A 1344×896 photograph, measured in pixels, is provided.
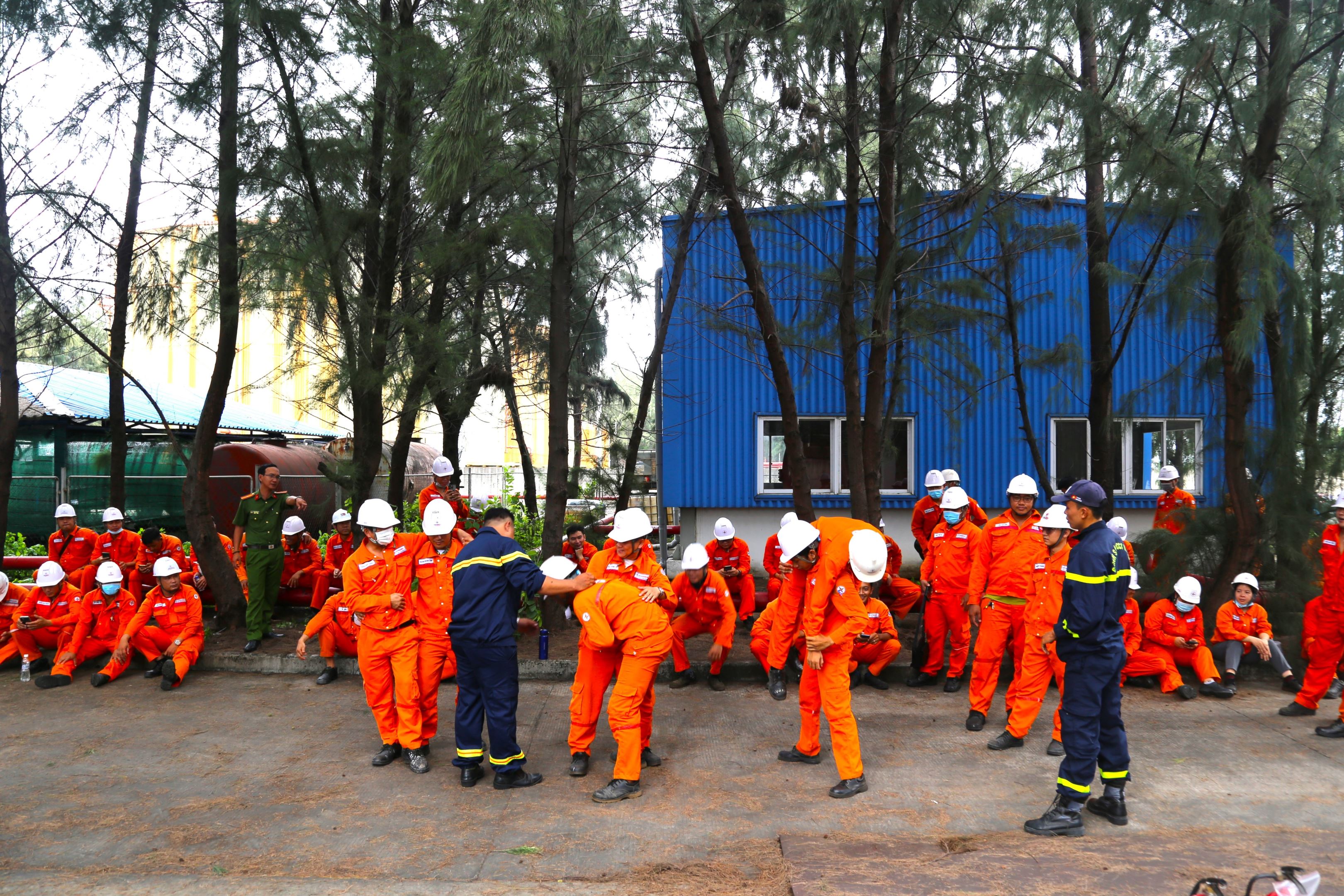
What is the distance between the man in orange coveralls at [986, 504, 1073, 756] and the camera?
19.9 ft

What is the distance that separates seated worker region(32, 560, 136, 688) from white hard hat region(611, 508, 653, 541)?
225 inches

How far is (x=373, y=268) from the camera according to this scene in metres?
9.86

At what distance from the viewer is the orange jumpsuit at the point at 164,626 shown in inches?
332

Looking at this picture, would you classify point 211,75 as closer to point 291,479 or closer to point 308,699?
point 308,699

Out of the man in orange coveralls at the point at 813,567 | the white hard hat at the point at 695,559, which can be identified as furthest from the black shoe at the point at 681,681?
the man in orange coveralls at the point at 813,567

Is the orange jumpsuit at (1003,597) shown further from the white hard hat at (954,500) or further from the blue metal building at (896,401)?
the blue metal building at (896,401)

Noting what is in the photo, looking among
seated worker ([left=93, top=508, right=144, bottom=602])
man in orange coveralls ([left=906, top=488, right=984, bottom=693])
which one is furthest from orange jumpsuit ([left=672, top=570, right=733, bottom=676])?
seated worker ([left=93, top=508, right=144, bottom=602])

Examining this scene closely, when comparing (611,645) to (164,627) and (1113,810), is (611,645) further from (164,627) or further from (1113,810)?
(164,627)

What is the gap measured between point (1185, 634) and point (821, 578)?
415 cm

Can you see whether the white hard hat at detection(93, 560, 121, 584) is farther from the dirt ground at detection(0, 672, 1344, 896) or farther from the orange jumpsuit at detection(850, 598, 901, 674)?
the orange jumpsuit at detection(850, 598, 901, 674)

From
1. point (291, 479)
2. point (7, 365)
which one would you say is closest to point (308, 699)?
point (7, 365)

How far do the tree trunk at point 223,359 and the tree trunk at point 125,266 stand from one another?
767mm

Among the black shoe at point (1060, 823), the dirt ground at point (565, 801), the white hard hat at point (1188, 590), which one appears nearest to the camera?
the dirt ground at point (565, 801)

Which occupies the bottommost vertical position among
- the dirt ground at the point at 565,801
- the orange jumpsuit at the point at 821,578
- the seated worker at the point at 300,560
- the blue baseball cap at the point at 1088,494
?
the dirt ground at the point at 565,801
